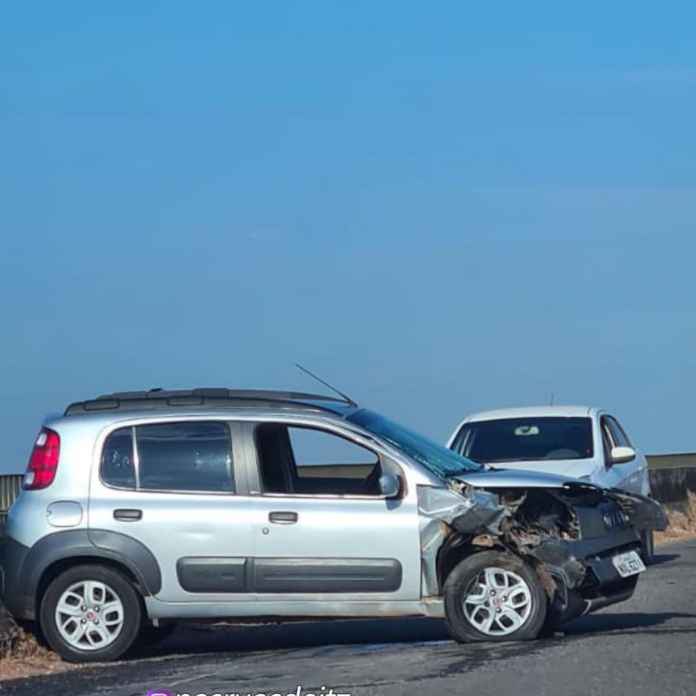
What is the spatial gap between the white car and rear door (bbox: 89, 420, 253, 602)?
5146mm

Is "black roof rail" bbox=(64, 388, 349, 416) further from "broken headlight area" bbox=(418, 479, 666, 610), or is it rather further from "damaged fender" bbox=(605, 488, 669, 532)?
"damaged fender" bbox=(605, 488, 669, 532)

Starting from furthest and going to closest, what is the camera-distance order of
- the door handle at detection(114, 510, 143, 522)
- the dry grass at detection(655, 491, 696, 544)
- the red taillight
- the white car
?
the dry grass at detection(655, 491, 696, 544) → the white car → the red taillight → the door handle at detection(114, 510, 143, 522)

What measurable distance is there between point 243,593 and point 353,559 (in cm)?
81

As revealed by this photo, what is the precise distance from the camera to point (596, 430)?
16.8 metres

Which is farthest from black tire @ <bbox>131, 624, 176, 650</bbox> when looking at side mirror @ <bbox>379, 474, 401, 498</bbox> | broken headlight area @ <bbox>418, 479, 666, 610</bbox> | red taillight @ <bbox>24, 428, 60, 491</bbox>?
broken headlight area @ <bbox>418, 479, 666, 610</bbox>

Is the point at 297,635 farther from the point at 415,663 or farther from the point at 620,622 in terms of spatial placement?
the point at 415,663

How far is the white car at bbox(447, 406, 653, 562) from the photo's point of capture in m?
16.2

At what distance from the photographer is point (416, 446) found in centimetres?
1193

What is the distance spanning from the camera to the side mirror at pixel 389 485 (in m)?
11.2

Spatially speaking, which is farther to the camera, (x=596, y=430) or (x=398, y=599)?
(x=596, y=430)

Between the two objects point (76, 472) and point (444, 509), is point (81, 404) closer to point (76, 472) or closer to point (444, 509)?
point (76, 472)

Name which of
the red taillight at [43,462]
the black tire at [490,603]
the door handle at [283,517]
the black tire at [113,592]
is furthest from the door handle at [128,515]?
the black tire at [490,603]

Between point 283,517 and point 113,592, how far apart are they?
1297 millimetres

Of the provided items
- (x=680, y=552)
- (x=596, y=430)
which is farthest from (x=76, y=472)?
(x=680, y=552)
